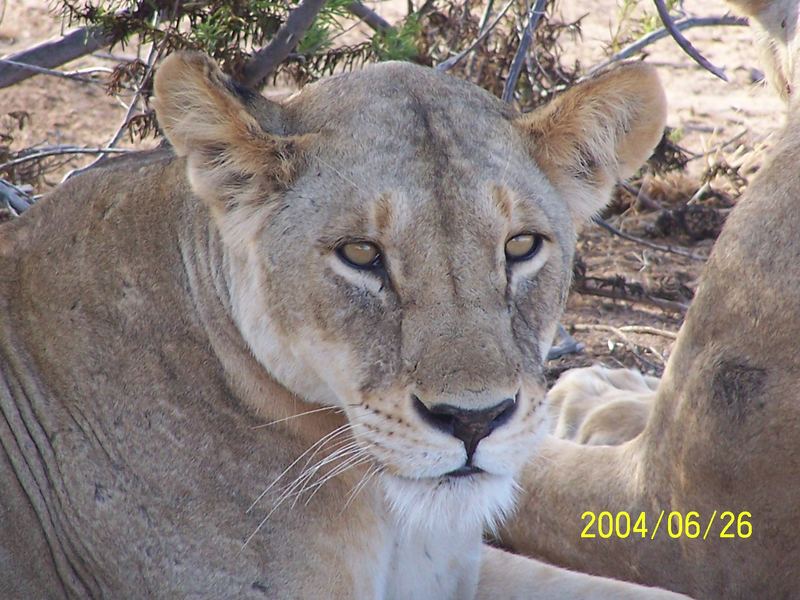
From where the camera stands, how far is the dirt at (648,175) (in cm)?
567

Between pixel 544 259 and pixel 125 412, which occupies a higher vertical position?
pixel 544 259

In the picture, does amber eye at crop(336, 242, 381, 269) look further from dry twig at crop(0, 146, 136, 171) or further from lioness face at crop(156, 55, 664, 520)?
dry twig at crop(0, 146, 136, 171)

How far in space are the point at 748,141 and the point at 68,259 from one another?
4715 mm

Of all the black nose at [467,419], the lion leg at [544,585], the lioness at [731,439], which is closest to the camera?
the black nose at [467,419]

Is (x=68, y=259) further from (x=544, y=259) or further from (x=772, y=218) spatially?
(x=772, y=218)

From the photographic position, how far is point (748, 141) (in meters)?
7.17

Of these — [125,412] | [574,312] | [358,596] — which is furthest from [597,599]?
[574,312]

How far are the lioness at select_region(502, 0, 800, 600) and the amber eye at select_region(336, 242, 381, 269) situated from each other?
100 centimetres

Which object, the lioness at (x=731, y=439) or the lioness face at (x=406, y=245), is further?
the lioness at (x=731, y=439)

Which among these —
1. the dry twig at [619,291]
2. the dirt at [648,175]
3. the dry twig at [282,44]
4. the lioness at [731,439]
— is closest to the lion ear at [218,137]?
the lioness at [731,439]

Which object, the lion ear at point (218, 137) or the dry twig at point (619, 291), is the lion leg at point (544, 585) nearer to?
the lion ear at point (218, 137)

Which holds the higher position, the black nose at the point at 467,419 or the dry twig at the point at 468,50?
the dry twig at the point at 468,50
